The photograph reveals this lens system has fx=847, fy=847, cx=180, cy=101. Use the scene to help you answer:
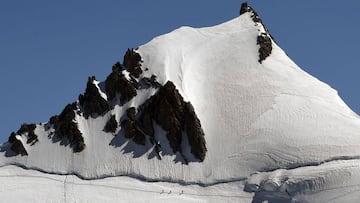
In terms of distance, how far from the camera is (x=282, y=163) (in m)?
94.2

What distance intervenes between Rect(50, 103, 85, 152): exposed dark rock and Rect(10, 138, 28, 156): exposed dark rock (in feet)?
14.7

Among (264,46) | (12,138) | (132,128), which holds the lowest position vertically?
(12,138)

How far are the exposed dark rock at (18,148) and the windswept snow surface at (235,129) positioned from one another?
2.36 feet

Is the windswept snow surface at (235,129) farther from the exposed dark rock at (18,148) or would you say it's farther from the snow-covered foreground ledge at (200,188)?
the exposed dark rock at (18,148)

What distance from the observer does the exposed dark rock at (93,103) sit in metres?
104

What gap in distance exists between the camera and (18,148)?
3999 inches

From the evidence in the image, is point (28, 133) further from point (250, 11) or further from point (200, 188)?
point (250, 11)

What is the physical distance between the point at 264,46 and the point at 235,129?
18.6 metres

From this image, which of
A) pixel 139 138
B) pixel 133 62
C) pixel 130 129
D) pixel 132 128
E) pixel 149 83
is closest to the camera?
pixel 139 138

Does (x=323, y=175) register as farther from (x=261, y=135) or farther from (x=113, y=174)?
(x=113, y=174)

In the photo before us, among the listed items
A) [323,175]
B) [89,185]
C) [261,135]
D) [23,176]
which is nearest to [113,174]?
[89,185]

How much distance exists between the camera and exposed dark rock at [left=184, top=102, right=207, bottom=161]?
323 feet

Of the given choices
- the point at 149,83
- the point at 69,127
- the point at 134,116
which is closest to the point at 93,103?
the point at 69,127

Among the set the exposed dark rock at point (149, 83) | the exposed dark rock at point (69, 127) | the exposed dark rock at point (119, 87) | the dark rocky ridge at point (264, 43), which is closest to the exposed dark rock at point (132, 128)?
the exposed dark rock at point (119, 87)
